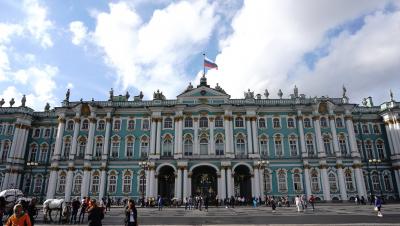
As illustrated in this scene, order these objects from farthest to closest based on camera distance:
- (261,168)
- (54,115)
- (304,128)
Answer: (54,115) < (304,128) < (261,168)

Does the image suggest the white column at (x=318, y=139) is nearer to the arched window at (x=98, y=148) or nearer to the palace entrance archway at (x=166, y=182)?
the palace entrance archway at (x=166, y=182)

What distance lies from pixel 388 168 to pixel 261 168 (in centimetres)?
2213

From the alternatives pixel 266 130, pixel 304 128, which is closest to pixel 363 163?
Answer: pixel 304 128

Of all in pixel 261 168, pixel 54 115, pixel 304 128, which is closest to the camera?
pixel 261 168

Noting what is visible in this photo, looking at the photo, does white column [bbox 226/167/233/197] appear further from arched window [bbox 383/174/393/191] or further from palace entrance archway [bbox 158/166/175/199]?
arched window [bbox 383/174/393/191]

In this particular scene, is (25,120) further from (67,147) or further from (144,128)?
(144,128)

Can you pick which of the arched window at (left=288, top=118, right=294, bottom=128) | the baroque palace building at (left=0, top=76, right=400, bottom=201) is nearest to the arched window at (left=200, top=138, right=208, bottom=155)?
the baroque palace building at (left=0, top=76, right=400, bottom=201)

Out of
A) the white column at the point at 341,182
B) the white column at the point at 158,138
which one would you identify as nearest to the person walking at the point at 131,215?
the white column at the point at 158,138

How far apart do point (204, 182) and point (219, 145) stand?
6.43 meters

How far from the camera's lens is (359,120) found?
177 feet

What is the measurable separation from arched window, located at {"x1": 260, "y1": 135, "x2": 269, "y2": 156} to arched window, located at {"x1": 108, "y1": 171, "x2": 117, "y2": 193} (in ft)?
76.6

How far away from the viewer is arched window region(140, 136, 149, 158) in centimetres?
4994

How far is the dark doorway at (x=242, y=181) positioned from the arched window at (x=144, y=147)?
1453 centimetres

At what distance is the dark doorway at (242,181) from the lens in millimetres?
49312
